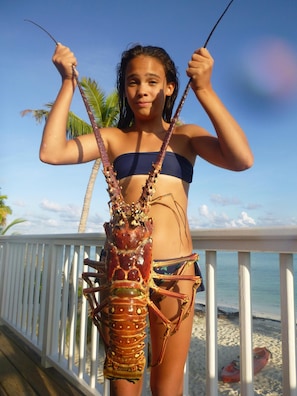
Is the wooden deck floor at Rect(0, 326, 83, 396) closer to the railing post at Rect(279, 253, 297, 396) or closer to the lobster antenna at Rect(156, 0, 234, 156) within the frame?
the railing post at Rect(279, 253, 297, 396)

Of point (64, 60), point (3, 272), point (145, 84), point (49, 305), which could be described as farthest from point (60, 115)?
point (3, 272)

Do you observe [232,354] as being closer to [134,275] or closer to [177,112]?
[134,275]

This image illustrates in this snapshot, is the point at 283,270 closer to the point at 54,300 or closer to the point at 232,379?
the point at 54,300

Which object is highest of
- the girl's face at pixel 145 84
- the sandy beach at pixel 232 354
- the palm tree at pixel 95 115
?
the palm tree at pixel 95 115

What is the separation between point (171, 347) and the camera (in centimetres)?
135

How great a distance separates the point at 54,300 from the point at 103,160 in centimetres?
272

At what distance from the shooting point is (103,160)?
110 cm

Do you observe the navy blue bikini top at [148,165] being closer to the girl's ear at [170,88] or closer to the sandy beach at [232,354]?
the girl's ear at [170,88]

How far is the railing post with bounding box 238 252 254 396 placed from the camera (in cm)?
158

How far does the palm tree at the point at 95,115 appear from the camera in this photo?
13805 mm

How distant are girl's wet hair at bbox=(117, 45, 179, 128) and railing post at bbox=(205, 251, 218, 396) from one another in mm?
898

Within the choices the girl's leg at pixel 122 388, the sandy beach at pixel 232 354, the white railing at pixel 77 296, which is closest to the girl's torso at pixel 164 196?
the white railing at pixel 77 296

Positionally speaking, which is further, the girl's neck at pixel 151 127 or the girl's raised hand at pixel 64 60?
the girl's neck at pixel 151 127

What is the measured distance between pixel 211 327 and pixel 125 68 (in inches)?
59.8
